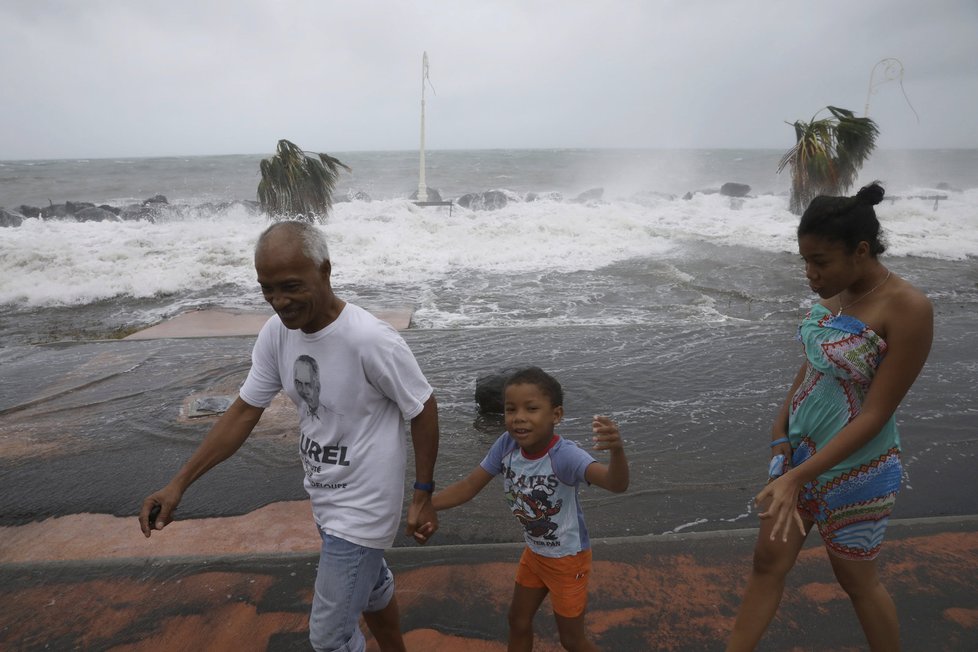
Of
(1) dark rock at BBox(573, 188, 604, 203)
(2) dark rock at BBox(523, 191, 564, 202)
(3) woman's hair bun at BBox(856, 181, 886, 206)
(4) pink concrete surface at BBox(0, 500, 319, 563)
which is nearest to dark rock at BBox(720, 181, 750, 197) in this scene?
(1) dark rock at BBox(573, 188, 604, 203)

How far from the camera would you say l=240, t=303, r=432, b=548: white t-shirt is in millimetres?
1861

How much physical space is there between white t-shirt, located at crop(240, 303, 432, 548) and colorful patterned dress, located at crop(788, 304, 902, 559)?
4.26 feet

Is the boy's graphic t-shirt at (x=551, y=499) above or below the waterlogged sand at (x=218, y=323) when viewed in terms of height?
above

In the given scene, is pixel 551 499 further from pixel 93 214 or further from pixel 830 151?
pixel 93 214

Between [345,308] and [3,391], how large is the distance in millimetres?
5898

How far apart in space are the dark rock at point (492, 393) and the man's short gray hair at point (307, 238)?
319 cm

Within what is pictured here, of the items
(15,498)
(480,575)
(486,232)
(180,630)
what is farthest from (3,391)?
(486,232)

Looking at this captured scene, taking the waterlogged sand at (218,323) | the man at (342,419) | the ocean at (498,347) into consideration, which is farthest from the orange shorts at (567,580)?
the waterlogged sand at (218,323)

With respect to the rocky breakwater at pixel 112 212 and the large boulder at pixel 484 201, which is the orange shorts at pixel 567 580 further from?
the large boulder at pixel 484 201

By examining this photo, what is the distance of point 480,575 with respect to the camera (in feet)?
9.32

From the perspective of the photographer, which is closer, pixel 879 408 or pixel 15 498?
pixel 879 408

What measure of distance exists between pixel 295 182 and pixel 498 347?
678 cm

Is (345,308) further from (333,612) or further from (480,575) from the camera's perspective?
(480,575)

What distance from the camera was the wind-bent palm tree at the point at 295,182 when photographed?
11445 mm
